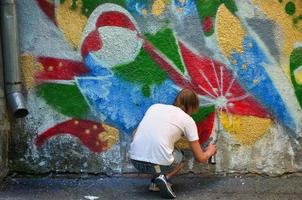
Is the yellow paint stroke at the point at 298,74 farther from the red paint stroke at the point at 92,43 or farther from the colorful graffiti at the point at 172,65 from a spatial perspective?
the red paint stroke at the point at 92,43

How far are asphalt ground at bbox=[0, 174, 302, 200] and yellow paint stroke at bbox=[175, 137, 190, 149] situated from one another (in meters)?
0.30

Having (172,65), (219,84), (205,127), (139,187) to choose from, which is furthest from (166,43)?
(139,187)

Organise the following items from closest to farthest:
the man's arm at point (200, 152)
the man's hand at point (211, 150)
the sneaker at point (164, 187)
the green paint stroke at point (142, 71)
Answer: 1. the sneaker at point (164, 187)
2. the man's arm at point (200, 152)
3. the man's hand at point (211, 150)
4. the green paint stroke at point (142, 71)

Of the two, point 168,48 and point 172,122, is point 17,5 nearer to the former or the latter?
point 168,48

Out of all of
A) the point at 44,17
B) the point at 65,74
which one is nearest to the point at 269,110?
the point at 65,74

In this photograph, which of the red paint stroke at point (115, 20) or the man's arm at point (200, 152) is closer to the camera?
the man's arm at point (200, 152)

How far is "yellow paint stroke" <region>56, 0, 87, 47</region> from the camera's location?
550cm

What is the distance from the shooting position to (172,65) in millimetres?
5531

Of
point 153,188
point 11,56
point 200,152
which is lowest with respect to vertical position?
point 153,188

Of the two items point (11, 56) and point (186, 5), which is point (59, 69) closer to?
point (11, 56)

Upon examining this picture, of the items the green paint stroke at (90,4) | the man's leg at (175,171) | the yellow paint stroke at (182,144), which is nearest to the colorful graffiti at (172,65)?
the green paint stroke at (90,4)

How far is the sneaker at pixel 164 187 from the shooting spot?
16.6 feet

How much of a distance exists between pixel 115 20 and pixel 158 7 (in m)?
0.42

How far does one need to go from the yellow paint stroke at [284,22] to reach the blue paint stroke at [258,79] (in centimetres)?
18
